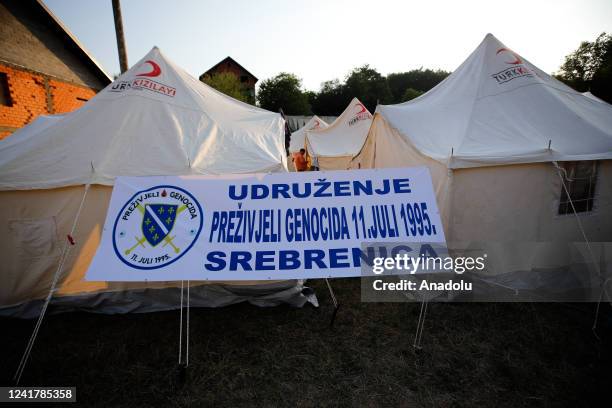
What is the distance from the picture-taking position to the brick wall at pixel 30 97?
8.23 meters

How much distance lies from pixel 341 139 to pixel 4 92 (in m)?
11.7

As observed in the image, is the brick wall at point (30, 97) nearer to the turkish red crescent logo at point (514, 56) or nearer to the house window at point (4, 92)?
the house window at point (4, 92)

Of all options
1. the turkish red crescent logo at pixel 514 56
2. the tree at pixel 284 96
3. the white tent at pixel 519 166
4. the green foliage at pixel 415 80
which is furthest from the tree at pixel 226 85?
the green foliage at pixel 415 80

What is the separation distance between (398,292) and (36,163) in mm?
5426

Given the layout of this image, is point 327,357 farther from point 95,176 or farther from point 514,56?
point 514,56

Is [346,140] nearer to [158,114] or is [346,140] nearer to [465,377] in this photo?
[158,114]

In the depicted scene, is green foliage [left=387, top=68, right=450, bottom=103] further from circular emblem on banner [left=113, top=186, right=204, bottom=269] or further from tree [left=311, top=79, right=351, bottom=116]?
circular emblem on banner [left=113, top=186, right=204, bottom=269]

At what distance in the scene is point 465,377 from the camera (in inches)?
107

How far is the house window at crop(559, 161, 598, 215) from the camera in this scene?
4.17 metres

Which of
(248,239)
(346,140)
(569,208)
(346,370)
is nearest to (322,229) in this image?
(248,239)

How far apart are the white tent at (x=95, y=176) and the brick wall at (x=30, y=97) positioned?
6.21m

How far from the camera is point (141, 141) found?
3.82 m

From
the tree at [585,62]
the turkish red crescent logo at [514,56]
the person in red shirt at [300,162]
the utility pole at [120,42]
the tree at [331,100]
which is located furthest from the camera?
the tree at [331,100]

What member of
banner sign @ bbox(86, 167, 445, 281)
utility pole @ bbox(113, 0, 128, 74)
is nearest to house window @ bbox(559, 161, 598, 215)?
banner sign @ bbox(86, 167, 445, 281)
